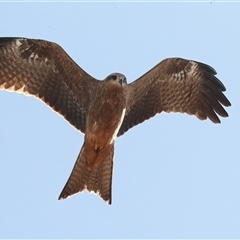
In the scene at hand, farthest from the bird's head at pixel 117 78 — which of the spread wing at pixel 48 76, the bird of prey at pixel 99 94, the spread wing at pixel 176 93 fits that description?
the spread wing at pixel 176 93

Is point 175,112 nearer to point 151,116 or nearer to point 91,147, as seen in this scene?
point 151,116

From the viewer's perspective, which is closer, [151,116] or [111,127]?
[111,127]

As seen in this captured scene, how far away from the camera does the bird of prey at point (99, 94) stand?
381 inches

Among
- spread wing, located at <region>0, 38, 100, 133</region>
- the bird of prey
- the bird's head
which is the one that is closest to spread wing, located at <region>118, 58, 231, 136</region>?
the bird of prey

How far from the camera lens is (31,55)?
10.1 meters

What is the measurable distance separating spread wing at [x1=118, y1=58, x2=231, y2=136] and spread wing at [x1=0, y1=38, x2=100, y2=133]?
2.87ft

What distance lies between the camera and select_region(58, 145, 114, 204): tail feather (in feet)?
32.1

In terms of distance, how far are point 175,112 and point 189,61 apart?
979 mm

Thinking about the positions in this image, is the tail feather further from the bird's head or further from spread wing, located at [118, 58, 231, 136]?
the bird's head

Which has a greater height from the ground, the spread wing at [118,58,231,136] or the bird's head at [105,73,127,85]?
the spread wing at [118,58,231,136]

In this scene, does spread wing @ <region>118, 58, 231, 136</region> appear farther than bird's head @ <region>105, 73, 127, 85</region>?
Yes

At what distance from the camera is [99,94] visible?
9664 millimetres

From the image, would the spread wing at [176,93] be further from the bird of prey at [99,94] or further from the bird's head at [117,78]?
the bird's head at [117,78]

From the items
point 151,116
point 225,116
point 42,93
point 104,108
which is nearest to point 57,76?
point 42,93
